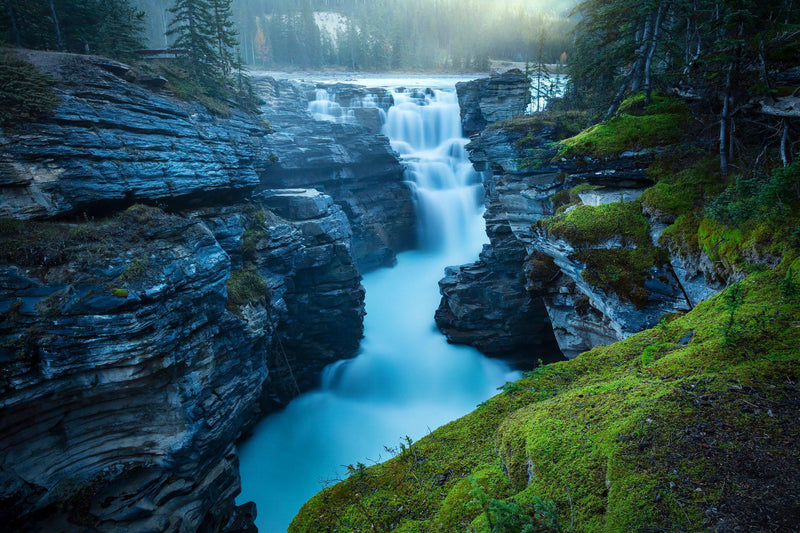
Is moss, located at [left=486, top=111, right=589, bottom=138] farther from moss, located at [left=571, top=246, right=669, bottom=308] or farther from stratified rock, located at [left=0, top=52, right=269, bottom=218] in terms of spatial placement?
stratified rock, located at [left=0, top=52, right=269, bottom=218]

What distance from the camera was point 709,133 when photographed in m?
9.84

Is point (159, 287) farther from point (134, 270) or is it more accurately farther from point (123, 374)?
point (123, 374)

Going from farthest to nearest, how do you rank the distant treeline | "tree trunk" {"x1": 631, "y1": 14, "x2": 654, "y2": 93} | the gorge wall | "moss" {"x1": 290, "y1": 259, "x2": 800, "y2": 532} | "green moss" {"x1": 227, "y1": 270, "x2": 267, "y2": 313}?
the distant treeline
"green moss" {"x1": 227, "y1": 270, "x2": 267, "y2": 313}
"tree trunk" {"x1": 631, "y1": 14, "x2": 654, "y2": 93}
the gorge wall
"moss" {"x1": 290, "y1": 259, "x2": 800, "y2": 532}

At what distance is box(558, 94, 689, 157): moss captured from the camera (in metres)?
10.7

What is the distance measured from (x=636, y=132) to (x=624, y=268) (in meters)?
4.50

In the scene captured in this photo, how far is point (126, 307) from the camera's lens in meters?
9.32

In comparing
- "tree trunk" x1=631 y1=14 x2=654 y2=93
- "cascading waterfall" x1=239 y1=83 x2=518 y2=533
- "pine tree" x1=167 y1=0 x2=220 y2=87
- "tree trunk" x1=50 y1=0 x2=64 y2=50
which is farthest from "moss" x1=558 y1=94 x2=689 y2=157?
"tree trunk" x1=50 y1=0 x2=64 y2=50

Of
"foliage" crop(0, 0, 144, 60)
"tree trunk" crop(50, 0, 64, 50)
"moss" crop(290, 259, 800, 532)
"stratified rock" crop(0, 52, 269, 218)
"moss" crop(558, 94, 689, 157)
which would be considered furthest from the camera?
"tree trunk" crop(50, 0, 64, 50)

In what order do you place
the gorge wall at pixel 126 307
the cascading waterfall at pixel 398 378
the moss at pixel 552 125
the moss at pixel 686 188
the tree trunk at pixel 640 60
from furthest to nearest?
the moss at pixel 552 125
the cascading waterfall at pixel 398 378
the tree trunk at pixel 640 60
the moss at pixel 686 188
the gorge wall at pixel 126 307

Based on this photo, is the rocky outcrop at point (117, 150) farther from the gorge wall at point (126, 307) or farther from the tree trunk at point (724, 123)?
the tree trunk at point (724, 123)

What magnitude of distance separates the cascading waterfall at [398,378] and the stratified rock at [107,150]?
11.1m

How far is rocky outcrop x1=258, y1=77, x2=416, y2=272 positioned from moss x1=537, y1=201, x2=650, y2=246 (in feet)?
63.6

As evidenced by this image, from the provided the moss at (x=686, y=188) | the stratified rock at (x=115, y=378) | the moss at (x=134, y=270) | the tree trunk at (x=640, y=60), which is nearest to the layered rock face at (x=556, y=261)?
the moss at (x=686, y=188)

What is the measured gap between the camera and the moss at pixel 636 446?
104 inches
